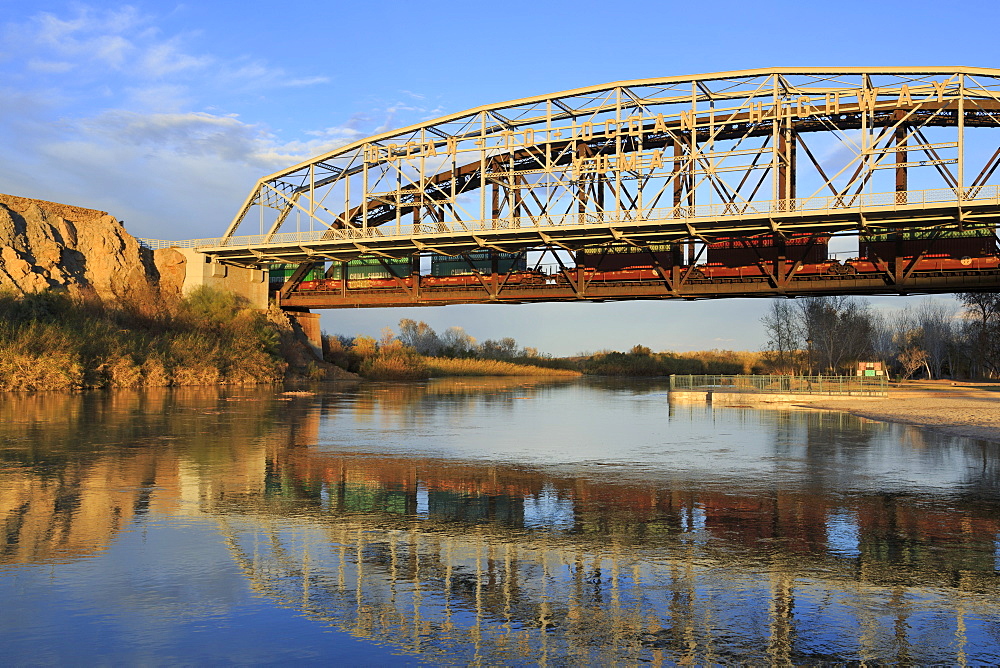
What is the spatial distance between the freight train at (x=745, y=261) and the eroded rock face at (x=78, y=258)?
20693 millimetres

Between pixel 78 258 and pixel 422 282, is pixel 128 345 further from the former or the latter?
pixel 78 258

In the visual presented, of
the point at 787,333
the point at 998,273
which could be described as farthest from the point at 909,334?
the point at 998,273

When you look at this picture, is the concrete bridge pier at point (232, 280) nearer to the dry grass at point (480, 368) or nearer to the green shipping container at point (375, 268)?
the green shipping container at point (375, 268)

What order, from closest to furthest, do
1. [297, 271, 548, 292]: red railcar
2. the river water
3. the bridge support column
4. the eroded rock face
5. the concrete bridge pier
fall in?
the river water < [297, 271, 548, 292]: red railcar < the eroded rock face < the concrete bridge pier < the bridge support column

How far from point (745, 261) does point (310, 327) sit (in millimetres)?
41161

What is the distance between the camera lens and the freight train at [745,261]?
4803cm

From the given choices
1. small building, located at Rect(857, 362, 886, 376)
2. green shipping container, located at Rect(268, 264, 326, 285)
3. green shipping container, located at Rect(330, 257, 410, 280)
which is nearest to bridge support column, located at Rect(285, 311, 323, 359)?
green shipping container, located at Rect(268, 264, 326, 285)

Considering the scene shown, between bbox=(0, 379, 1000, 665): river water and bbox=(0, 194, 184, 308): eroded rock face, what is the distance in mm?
46006

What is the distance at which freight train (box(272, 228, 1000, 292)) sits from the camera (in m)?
48.0

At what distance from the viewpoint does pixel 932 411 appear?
31.3 meters

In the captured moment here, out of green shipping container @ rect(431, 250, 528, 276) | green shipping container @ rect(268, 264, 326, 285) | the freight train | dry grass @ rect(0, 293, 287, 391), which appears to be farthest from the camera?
green shipping container @ rect(268, 264, 326, 285)

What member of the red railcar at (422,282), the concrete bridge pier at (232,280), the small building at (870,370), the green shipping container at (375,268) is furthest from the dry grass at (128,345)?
the small building at (870,370)

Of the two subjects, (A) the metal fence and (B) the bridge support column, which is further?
(B) the bridge support column

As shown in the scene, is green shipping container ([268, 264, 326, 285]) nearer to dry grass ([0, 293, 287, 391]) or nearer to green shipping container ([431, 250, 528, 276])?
dry grass ([0, 293, 287, 391])
